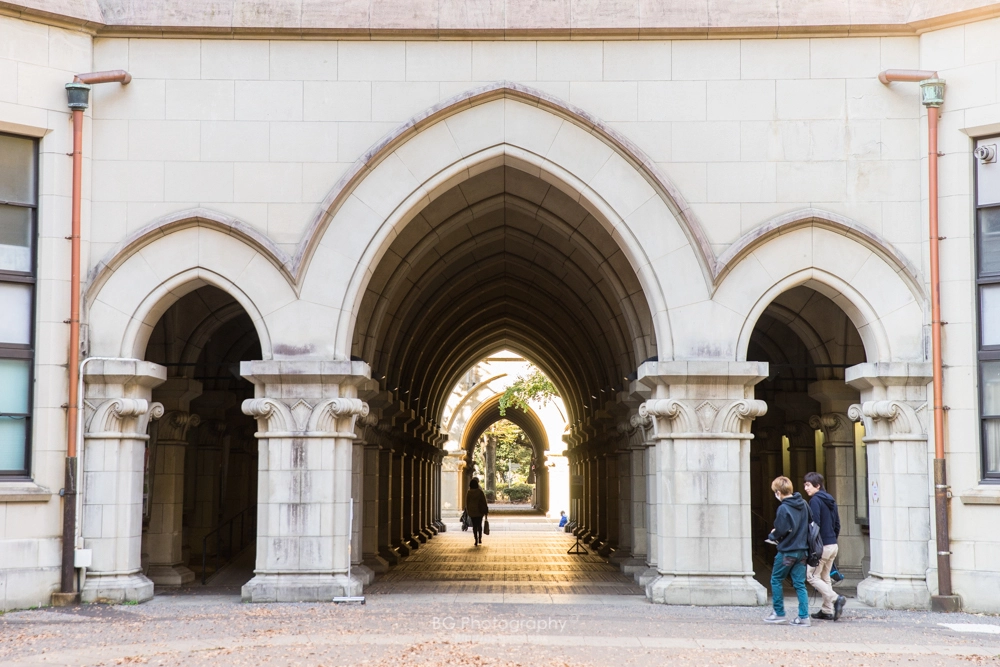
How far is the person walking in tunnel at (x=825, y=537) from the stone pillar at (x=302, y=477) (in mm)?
5092

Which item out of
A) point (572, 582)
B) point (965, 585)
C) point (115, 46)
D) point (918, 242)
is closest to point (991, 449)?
point (965, 585)

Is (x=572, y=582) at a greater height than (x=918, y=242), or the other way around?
(x=918, y=242)

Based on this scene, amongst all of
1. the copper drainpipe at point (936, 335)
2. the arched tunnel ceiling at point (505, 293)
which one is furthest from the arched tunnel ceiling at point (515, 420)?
the copper drainpipe at point (936, 335)

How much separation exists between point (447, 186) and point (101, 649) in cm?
658

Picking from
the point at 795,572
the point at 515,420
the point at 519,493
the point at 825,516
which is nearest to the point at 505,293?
the point at 825,516

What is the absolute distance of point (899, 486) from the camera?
13383mm

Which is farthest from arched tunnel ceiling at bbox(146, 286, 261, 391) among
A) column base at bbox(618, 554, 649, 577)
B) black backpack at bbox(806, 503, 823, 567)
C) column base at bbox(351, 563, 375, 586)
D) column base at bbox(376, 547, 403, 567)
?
black backpack at bbox(806, 503, 823, 567)

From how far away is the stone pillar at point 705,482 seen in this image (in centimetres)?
1320

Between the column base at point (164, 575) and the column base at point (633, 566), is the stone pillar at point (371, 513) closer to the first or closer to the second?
the column base at point (164, 575)

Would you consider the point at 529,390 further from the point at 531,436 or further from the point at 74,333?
the point at 74,333

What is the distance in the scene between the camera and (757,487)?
21.7 metres

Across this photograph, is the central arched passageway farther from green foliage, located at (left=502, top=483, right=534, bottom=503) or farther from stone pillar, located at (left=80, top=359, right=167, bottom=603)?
green foliage, located at (left=502, top=483, right=534, bottom=503)

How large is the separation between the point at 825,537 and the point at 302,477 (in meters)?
5.73

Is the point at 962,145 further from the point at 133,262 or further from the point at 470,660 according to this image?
the point at 133,262
